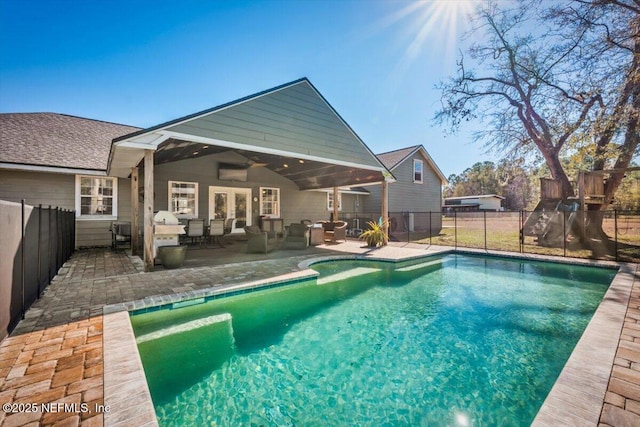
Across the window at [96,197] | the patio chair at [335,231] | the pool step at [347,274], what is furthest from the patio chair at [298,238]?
the window at [96,197]

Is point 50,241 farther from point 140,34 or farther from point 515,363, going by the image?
point 515,363

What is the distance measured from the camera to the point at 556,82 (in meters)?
12.5

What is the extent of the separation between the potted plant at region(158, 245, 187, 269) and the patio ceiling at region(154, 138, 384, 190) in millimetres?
3770

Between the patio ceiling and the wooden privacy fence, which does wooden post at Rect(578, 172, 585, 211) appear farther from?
the wooden privacy fence

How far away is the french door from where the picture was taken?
449 inches

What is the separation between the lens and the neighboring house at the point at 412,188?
17.6 metres

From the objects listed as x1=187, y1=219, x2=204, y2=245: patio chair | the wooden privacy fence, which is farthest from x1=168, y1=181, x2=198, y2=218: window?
the wooden privacy fence

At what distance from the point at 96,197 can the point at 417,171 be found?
58.0 feet

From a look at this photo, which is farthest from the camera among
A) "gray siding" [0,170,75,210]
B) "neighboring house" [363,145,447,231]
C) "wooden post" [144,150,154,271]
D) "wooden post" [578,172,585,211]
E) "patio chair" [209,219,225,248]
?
"neighboring house" [363,145,447,231]

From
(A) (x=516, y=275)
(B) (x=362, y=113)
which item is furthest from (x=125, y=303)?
(B) (x=362, y=113)

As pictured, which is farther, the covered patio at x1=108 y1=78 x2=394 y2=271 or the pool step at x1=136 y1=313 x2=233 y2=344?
the covered patio at x1=108 y1=78 x2=394 y2=271

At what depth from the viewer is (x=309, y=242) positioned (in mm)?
10797

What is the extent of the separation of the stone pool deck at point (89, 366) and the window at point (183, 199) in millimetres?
5711

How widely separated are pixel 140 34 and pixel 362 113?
1051 centimetres
